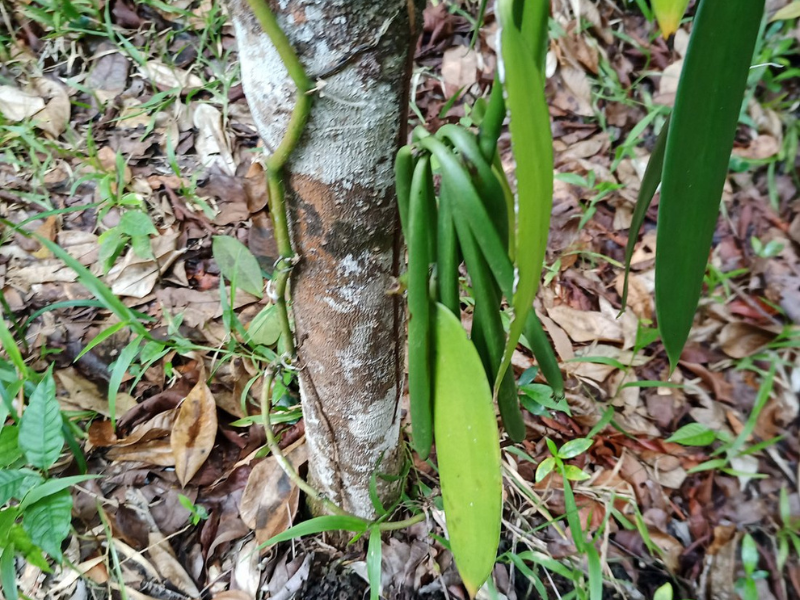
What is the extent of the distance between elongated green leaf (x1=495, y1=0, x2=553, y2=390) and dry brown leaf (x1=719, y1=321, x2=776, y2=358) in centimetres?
96

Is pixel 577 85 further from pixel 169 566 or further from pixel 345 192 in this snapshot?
pixel 169 566

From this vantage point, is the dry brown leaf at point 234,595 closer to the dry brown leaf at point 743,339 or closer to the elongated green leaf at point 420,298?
the elongated green leaf at point 420,298

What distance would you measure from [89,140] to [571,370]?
103cm

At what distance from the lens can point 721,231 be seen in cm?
121

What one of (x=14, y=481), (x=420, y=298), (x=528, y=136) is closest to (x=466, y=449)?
(x=420, y=298)

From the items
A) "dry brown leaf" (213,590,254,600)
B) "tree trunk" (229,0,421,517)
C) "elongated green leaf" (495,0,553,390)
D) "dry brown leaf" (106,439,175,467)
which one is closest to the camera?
"elongated green leaf" (495,0,553,390)

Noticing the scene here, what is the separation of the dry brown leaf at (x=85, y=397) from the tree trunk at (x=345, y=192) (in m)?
0.42

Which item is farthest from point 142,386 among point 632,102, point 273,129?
point 632,102

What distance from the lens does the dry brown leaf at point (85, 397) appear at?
87 cm

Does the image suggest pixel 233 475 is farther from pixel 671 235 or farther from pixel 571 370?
pixel 671 235

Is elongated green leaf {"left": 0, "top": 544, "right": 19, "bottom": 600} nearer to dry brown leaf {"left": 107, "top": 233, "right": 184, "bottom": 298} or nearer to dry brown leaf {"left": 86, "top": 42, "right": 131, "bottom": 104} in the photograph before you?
dry brown leaf {"left": 107, "top": 233, "right": 184, "bottom": 298}

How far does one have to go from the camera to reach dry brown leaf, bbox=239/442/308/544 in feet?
2.52

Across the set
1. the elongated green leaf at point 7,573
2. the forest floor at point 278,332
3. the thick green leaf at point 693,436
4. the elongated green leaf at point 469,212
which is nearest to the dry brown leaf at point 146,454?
the forest floor at point 278,332

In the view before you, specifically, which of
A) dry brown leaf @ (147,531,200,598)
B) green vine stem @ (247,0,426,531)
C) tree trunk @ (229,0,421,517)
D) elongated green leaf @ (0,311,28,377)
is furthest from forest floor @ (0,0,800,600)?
green vine stem @ (247,0,426,531)
